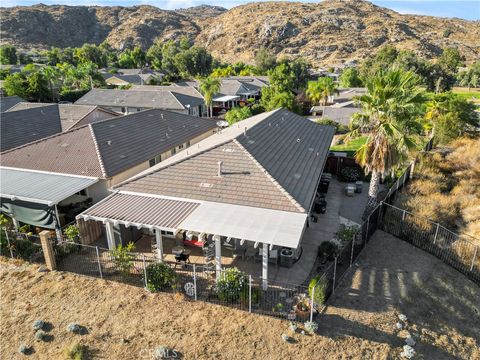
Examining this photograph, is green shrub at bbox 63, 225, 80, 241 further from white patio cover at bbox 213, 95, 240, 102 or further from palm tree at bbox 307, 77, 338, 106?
palm tree at bbox 307, 77, 338, 106

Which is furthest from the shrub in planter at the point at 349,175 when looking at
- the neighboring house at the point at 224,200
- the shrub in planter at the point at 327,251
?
the shrub in planter at the point at 327,251

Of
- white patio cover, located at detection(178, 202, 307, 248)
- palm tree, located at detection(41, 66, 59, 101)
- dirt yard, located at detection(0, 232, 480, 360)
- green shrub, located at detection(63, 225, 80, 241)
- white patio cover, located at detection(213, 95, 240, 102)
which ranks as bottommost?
dirt yard, located at detection(0, 232, 480, 360)

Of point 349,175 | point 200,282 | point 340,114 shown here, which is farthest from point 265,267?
point 340,114

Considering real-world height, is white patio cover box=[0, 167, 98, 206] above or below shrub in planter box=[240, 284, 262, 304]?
above

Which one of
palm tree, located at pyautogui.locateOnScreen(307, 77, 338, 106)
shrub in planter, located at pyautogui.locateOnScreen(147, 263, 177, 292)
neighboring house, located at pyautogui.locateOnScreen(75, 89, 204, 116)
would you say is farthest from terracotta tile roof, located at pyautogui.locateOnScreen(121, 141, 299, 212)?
palm tree, located at pyautogui.locateOnScreen(307, 77, 338, 106)

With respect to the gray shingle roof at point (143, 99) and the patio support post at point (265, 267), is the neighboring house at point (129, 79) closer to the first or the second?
the gray shingle roof at point (143, 99)

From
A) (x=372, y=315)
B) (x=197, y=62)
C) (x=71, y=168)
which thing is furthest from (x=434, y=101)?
(x=197, y=62)

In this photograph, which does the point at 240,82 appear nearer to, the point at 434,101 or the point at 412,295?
the point at 434,101
